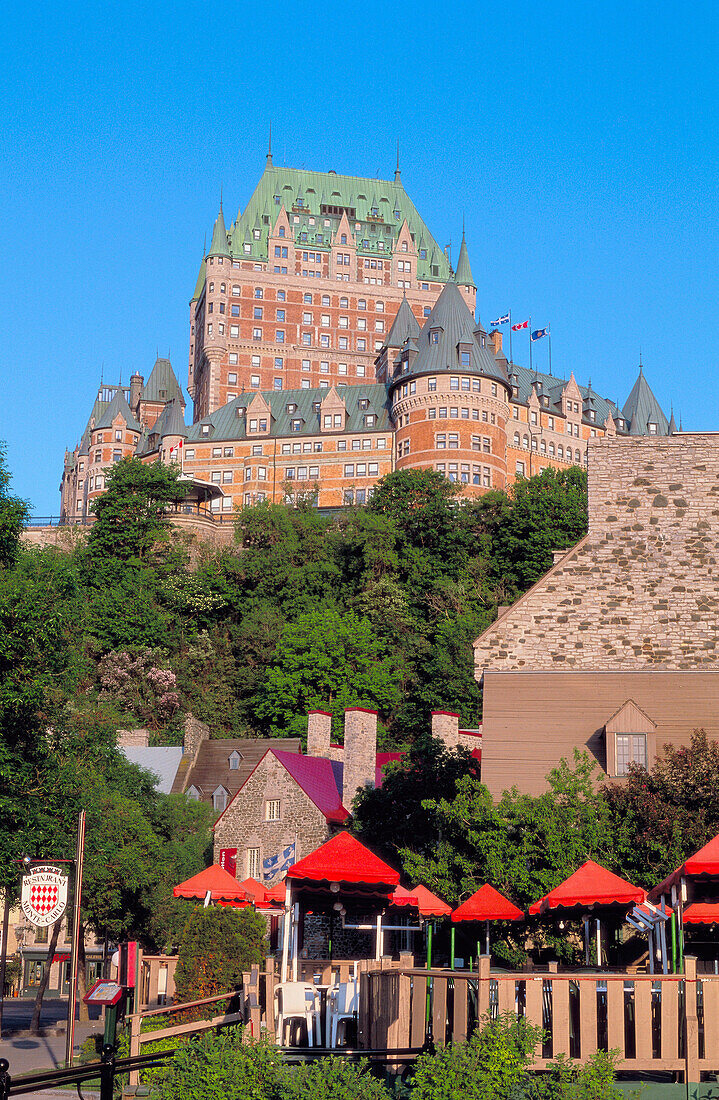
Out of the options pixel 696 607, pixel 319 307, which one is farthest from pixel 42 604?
pixel 319 307

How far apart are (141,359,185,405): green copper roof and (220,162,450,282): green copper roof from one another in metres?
17.8

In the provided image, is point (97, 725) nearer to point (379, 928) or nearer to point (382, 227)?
point (379, 928)

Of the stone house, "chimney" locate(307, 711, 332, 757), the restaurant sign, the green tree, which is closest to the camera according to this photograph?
the restaurant sign

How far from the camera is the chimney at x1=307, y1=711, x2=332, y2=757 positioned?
5475 cm

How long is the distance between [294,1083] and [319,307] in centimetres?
13958

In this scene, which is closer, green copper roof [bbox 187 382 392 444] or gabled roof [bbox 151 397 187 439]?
green copper roof [bbox 187 382 392 444]

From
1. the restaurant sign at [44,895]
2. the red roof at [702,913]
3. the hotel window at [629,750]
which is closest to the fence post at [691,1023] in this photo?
the red roof at [702,913]

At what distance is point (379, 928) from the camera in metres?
24.5

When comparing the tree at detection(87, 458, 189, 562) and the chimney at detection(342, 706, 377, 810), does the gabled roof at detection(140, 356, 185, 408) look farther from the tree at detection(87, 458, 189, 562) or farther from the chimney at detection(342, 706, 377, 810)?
the chimney at detection(342, 706, 377, 810)

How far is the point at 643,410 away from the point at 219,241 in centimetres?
4788

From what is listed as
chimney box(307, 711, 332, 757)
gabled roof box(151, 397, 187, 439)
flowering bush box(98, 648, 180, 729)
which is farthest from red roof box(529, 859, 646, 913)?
gabled roof box(151, 397, 187, 439)

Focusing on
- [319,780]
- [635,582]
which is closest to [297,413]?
[319,780]

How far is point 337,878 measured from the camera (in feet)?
76.2

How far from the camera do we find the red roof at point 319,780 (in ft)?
160
